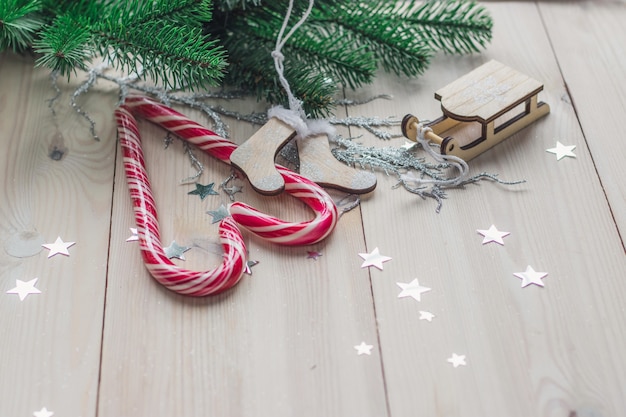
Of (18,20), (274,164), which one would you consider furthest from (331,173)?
(18,20)

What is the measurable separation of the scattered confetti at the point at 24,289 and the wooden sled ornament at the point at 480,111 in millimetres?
666

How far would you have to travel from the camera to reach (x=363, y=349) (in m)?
1.16

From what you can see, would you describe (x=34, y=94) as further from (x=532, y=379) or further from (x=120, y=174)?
(x=532, y=379)

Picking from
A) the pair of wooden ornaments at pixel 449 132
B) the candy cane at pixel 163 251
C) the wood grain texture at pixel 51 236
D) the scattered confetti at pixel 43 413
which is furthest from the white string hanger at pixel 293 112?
the scattered confetti at pixel 43 413

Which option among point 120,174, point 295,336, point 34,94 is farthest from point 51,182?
point 295,336

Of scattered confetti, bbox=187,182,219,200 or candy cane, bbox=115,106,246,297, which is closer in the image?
candy cane, bbox=115,106,246,297

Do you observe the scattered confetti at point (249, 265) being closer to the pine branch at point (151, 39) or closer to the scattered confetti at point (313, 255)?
the scattered confetti at point (313, 255)

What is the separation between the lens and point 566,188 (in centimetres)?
137

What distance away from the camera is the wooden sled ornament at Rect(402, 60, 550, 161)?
138cm

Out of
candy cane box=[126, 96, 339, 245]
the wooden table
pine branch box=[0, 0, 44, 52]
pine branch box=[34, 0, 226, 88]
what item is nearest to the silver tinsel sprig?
the wooden table

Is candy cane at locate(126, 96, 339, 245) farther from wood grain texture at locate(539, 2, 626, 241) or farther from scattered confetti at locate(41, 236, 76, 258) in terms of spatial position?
wood grain texture at locate(539, 2, 626, 241)

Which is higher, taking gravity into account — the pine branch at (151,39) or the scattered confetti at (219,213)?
the pine branch at (151,39)

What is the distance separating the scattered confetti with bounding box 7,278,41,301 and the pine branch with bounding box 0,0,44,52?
1.49ft

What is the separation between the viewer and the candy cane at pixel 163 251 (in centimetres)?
121
